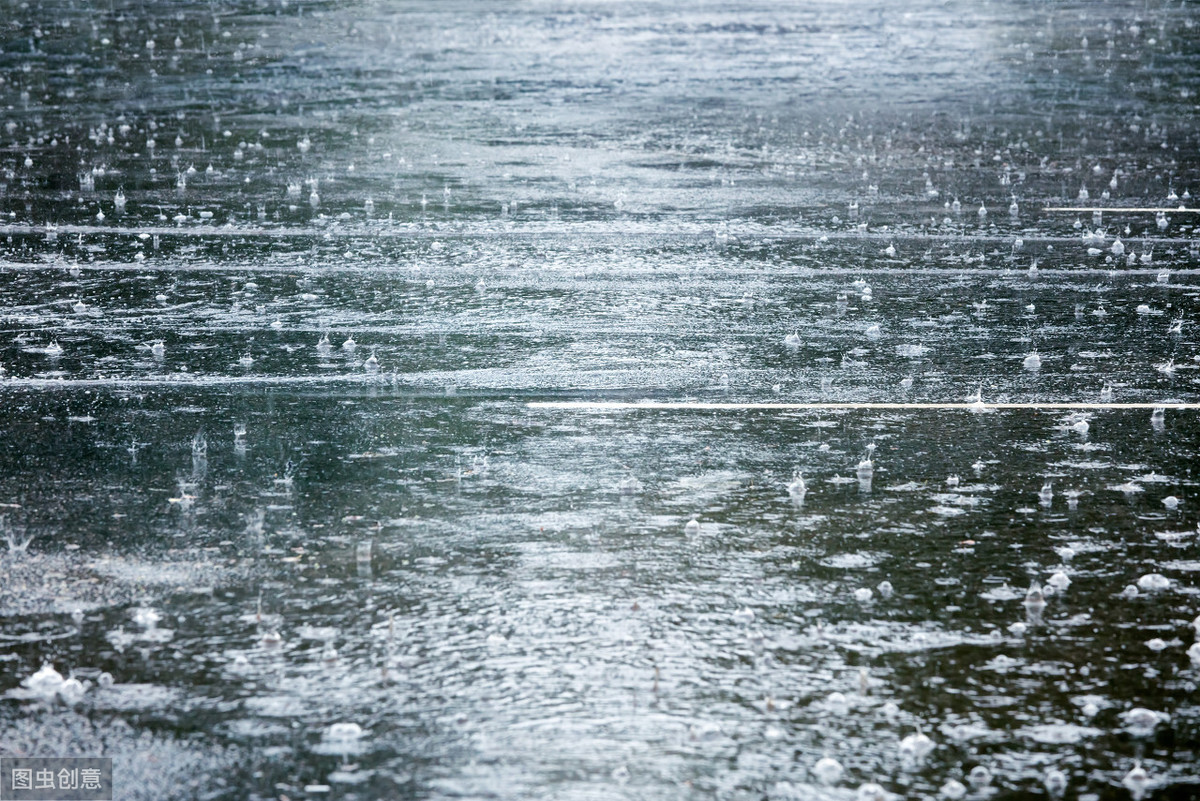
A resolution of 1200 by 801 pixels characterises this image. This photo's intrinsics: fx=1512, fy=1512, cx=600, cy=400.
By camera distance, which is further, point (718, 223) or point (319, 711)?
point (718, 223)

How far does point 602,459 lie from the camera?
581 cm

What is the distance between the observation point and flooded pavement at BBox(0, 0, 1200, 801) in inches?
150

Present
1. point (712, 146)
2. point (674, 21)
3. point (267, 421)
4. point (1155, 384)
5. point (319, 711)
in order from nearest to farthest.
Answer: point (319, 711) < point (267, 421) < point (1155, 384) < point (712, 146) < point (674, 21)

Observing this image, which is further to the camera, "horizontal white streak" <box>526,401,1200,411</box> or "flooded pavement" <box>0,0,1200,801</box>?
"horizontal white streak" <box>526,401,1200,411</box>

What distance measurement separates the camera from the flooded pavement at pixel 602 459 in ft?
12.5

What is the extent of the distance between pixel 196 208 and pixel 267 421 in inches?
188

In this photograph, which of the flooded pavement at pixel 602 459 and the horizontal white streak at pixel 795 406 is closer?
the flooded pavement at pixel 602 459

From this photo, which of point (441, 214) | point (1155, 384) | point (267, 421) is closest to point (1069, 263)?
point (1155, 384)

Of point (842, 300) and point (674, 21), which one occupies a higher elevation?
point (674, 21)

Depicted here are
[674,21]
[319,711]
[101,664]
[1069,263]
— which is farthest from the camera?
[674,21]

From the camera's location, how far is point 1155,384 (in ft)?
22.5

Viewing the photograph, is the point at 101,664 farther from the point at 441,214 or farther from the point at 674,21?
the point at 674,21

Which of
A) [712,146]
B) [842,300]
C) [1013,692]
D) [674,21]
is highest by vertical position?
[674,21]

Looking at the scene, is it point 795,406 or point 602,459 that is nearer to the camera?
point 602,459
